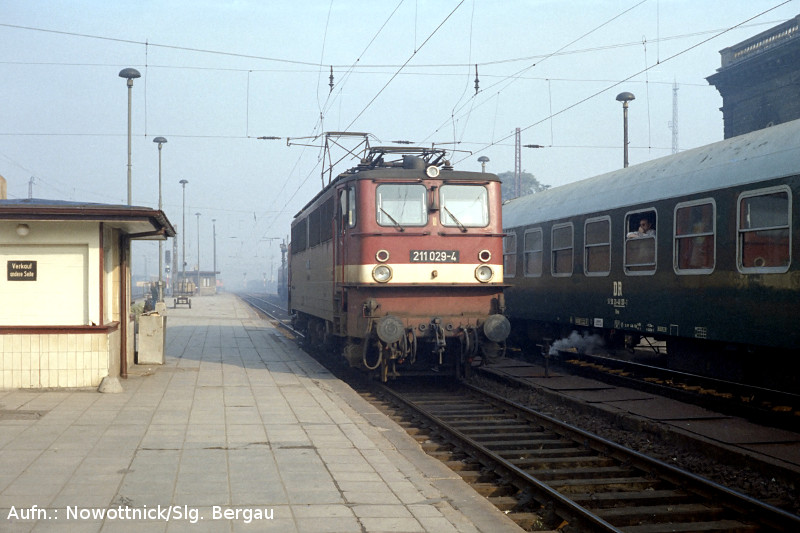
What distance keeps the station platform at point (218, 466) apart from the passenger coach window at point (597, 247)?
5342mm

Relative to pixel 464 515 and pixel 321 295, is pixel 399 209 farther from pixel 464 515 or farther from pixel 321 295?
pixel 464 515

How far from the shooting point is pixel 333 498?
6078mm

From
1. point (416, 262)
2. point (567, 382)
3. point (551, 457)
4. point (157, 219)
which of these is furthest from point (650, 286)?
point (157, 219)

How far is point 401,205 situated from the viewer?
42.0ft

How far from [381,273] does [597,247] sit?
461cm

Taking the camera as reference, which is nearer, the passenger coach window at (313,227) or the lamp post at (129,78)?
the passenger coach window at (313,227)

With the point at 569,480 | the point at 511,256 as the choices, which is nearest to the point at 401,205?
the point at 569,480

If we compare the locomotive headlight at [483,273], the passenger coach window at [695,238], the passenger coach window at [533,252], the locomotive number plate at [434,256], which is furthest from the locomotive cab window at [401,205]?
the passenger coach window at [533,252]

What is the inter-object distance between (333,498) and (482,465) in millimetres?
2472

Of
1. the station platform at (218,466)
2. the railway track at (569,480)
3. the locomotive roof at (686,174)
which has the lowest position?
the railway track at (569,480)

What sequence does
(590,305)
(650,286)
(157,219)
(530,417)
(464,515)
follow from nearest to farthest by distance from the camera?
1. (464,515)
2. (530,417)
3. (157,219)
4. (650,286)
5. (590,305)

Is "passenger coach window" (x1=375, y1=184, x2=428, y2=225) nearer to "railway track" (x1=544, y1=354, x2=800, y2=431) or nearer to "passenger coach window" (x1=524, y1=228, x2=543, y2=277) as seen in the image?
"railway track" (x1=544, y1=354, x2=800, y2=431)

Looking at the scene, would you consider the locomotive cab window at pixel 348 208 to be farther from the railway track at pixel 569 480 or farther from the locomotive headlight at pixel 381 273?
the railway track at pixel 569 480

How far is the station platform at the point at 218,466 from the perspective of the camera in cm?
551
